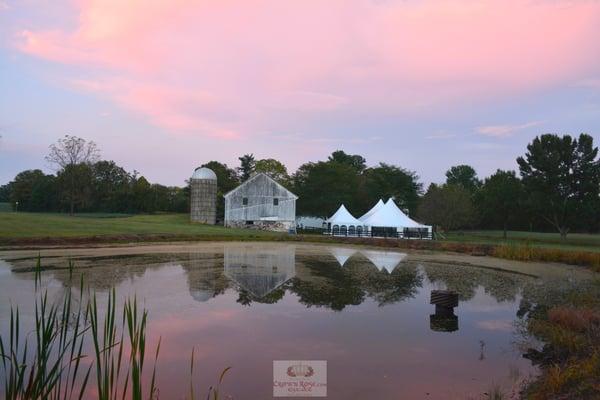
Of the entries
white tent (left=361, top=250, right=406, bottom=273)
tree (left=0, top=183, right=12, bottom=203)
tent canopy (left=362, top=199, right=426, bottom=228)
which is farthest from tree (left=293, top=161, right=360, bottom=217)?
tree (left=0, top=183, right=12, bottom=203)

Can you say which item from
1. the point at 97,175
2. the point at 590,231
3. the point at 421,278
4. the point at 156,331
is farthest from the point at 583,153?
the point at 97,175

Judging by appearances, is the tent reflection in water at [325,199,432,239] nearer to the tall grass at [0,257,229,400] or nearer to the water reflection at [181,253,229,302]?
the water reflection at [181,253,229,302]

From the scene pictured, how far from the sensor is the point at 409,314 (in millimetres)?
12094

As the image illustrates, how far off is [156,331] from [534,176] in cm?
4939

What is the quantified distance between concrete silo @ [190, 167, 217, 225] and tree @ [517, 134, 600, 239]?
121ft

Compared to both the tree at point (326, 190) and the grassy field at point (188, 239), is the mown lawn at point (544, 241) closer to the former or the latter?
the grassy field at point (188, 239)

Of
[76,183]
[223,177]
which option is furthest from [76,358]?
[223,177]

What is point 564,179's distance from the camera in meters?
48.6

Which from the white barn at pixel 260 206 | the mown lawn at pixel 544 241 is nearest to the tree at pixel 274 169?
the white barn at pixel 260 206

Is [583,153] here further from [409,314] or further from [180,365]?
[180,365]

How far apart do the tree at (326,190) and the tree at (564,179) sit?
23.3 metres

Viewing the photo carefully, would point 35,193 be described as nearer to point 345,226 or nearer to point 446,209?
point 345,226

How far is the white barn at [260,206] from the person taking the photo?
54969 mm

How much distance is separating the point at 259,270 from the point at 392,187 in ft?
175
